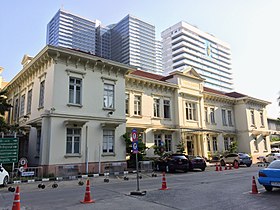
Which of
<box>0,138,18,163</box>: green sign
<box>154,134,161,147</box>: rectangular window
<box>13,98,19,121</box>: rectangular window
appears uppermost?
<box>13,98,19,121</box>: rectangular window

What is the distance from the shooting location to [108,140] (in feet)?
63.8

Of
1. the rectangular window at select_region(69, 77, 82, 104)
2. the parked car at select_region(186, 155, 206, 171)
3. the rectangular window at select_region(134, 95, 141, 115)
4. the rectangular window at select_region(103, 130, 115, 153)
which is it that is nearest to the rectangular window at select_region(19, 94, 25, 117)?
the rectangular window at select_region(69, 77, 82, 104)

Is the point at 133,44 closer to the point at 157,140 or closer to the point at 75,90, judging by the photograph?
the point at 157,140

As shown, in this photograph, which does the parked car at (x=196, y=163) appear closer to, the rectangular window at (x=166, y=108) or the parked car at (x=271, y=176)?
the rectangular window at (x=166, y=108)

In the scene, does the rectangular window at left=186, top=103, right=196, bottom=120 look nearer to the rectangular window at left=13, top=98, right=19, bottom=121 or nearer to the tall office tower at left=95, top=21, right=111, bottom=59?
the rectangular window at left=13, top=98, right=19, bottom=121

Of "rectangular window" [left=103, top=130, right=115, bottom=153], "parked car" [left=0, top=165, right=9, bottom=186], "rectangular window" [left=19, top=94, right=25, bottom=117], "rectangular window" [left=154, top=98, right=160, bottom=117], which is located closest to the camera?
"parked car" [left=0, top=165, right=9, bottom=186]

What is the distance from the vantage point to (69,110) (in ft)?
57.6

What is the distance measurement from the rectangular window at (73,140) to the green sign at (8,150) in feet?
11.4

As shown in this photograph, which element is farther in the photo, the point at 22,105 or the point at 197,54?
the point at 197,54

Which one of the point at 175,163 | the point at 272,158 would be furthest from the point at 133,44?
the point at 175,163

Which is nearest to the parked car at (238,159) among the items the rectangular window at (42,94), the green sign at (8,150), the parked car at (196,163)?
the parked car at (196,163)

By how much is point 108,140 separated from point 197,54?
9748 cm

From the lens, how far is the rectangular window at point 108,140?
19.2 m

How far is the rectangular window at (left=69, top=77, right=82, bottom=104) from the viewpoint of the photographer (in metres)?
18.1
